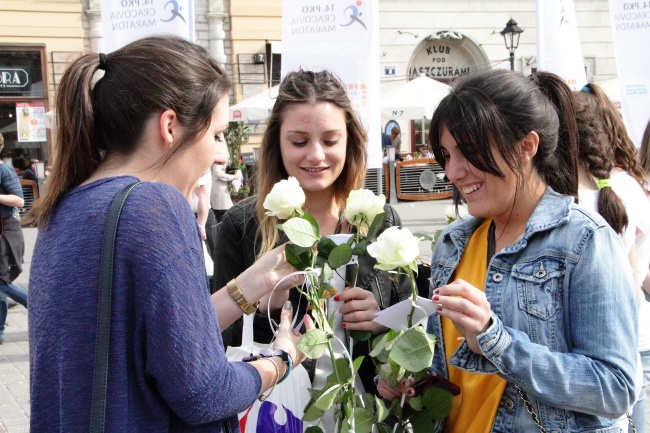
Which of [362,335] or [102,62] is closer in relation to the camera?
[102,62]

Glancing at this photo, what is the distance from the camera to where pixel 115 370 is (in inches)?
52.3

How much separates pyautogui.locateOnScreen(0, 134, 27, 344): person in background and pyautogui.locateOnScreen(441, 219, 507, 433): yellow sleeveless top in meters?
5.39

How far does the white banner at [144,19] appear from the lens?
16.4 ft

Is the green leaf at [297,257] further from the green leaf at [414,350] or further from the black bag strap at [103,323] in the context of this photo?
the black bag strap at [103,323]

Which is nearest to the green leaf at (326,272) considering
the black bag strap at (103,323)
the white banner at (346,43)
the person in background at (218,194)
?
the black bag strap at (103,323)

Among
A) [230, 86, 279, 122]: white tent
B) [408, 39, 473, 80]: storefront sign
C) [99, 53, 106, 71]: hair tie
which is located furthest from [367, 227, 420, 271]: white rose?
[408, 39, 473, 80]: storefront sign

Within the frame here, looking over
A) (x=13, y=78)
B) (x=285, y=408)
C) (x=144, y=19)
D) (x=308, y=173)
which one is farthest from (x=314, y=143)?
(x=13, y=78)

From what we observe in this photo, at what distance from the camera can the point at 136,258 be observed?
52.3 inches

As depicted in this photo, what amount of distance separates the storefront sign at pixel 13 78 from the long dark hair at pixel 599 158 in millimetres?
16613

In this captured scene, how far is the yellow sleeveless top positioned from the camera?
1727 mm

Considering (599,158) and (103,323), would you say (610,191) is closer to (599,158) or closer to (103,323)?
(599,158)

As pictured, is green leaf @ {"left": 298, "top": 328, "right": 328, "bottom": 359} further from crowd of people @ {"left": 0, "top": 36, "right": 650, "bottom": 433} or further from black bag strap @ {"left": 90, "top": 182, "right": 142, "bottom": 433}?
black bag strap @ {"left": 90, "top": 182, "right": 142, "bottom": 433}

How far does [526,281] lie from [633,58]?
15.8 feet

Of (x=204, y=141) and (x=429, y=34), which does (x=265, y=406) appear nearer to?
(x=204, y=141)
